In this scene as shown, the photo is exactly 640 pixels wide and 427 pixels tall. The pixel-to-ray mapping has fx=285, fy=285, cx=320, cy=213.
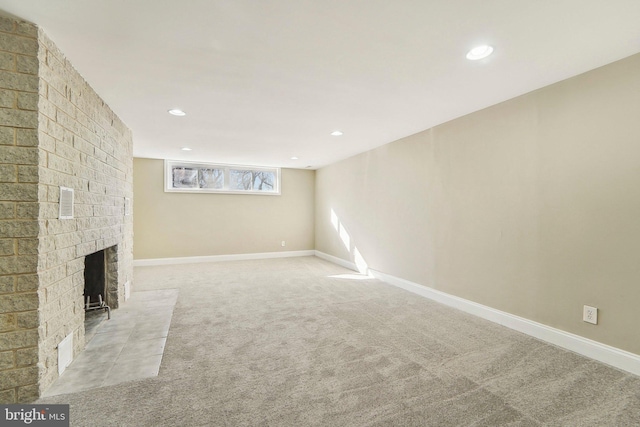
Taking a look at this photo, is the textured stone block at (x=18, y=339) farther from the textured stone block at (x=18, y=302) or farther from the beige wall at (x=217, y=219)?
the beige wall at (x=217, y=219)

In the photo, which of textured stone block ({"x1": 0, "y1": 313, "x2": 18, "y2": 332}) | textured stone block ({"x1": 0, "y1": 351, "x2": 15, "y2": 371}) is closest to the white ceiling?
textured stone block ({"x1": 0, "y1": 313, "x2": 18, "y2": 332})

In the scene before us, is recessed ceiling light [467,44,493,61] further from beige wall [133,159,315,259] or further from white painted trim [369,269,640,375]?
beige wall [133,159,315,259]

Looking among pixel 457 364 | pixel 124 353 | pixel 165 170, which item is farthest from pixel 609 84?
pixel 165 170

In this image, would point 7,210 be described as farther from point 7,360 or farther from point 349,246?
point 349,246

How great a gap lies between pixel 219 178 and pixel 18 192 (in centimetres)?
511

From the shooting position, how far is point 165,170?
6066mm

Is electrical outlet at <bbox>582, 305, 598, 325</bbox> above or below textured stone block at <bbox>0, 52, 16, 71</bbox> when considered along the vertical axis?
below

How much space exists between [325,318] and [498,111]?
2827mm

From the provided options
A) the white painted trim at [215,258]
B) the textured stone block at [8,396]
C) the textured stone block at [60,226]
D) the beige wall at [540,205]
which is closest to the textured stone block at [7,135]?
the textured stone block at [60,226]

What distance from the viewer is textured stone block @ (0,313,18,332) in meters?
1.63

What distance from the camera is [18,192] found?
1.66 meters

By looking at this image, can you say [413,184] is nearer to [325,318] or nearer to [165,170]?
[325,318]

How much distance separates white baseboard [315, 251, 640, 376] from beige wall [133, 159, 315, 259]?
3.91 m

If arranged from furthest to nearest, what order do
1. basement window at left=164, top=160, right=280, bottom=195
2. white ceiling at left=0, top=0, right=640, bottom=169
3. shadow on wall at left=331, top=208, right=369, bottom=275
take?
1. basement window at left=164, top=160, right=280, bottom=195
2. shadow on wall at left=331, top=208, right=369, bottom=275
3. white ceiling at left=0, top=0, right=640, bottom=169
